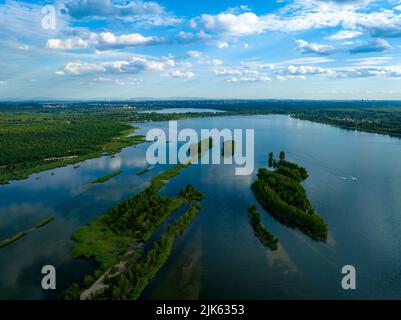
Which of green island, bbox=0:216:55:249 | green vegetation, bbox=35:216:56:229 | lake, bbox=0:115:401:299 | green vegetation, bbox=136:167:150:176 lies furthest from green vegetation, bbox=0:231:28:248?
green vegetation, bbox=136:167:150:176

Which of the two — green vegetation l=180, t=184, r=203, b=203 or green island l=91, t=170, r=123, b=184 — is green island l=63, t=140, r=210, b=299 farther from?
green island l=91, t=170, r=123, b=184

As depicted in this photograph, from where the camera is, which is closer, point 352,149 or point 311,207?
point 311,207

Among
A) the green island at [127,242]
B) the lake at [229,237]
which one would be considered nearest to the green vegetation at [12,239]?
the lake at [229,237]

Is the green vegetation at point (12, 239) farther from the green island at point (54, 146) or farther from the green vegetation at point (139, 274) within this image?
the green island at point (54, 146)
